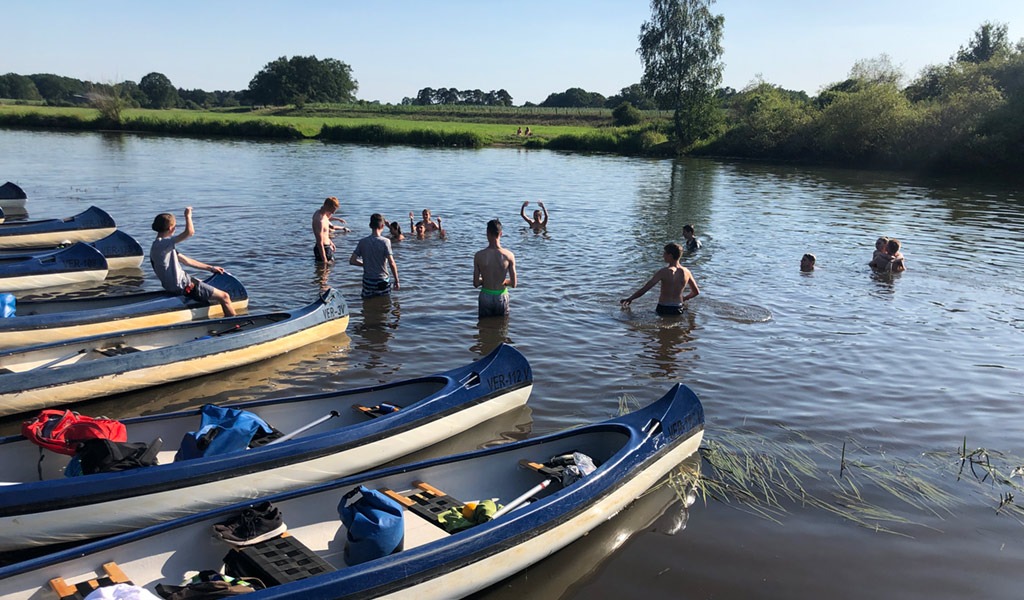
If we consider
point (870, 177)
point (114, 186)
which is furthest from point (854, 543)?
point (870, 177)

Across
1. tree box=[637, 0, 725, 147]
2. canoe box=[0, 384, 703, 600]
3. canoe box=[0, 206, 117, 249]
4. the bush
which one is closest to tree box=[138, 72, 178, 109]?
the bush

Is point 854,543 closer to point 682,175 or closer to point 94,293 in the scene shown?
point 94,293

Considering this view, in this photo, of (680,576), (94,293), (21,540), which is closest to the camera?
(21,540)

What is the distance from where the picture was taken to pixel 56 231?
1806 cm

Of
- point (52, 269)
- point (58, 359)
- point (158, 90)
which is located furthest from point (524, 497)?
point (158, 90)

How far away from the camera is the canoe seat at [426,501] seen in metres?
6.06

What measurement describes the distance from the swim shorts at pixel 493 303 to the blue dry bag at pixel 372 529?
716cm

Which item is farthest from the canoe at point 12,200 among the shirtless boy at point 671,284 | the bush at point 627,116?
the bush at point 627,116

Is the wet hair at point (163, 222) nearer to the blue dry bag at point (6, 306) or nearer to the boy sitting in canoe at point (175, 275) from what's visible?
the boy sitting in canoe at point (175, 275)

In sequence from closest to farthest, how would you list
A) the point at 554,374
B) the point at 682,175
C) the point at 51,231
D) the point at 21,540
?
the point at 21,540 < the point at 554,374 < the point at 51,231 < the point at 682,175

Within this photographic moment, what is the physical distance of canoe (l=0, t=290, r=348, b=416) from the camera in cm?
843

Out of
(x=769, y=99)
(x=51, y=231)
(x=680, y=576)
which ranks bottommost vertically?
(x=680, y=576)

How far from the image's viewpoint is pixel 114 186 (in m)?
29.5

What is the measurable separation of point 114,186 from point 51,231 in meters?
12.8
